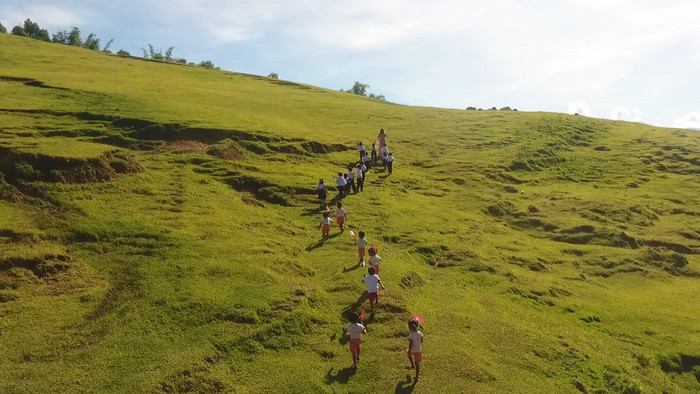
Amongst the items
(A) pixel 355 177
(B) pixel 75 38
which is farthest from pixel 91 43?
(A) pixel 355 177

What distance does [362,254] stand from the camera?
20203 mm

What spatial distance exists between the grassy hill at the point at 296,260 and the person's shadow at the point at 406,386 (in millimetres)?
53

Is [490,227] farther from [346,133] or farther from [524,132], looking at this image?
[524,132]

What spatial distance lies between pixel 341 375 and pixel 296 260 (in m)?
7.20

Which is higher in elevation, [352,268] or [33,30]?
[33,30]

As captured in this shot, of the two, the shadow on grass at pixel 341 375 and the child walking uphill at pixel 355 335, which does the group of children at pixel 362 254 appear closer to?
the child walking uphill at pixel 355 335

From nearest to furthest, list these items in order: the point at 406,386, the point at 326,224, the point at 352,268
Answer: the point at 406,386 < the point at 352,268 < the point at 326,224

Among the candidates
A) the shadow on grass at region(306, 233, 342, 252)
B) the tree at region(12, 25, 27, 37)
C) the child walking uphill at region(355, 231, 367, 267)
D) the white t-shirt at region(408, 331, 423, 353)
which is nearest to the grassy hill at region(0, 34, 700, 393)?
the shadow on grass at region(306, 233, 342, 252)

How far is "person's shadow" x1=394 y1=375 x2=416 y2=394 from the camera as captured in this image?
13.1 meters

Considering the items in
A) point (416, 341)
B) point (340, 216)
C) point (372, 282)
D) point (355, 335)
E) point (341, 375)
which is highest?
point (340, 216)

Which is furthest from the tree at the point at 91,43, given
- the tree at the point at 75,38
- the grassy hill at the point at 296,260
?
the grassy hill at the point at 296,260

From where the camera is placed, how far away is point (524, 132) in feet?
171

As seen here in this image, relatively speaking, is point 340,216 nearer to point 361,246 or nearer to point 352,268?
point 361,246

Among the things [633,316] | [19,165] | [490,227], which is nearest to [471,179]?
[490,227]
